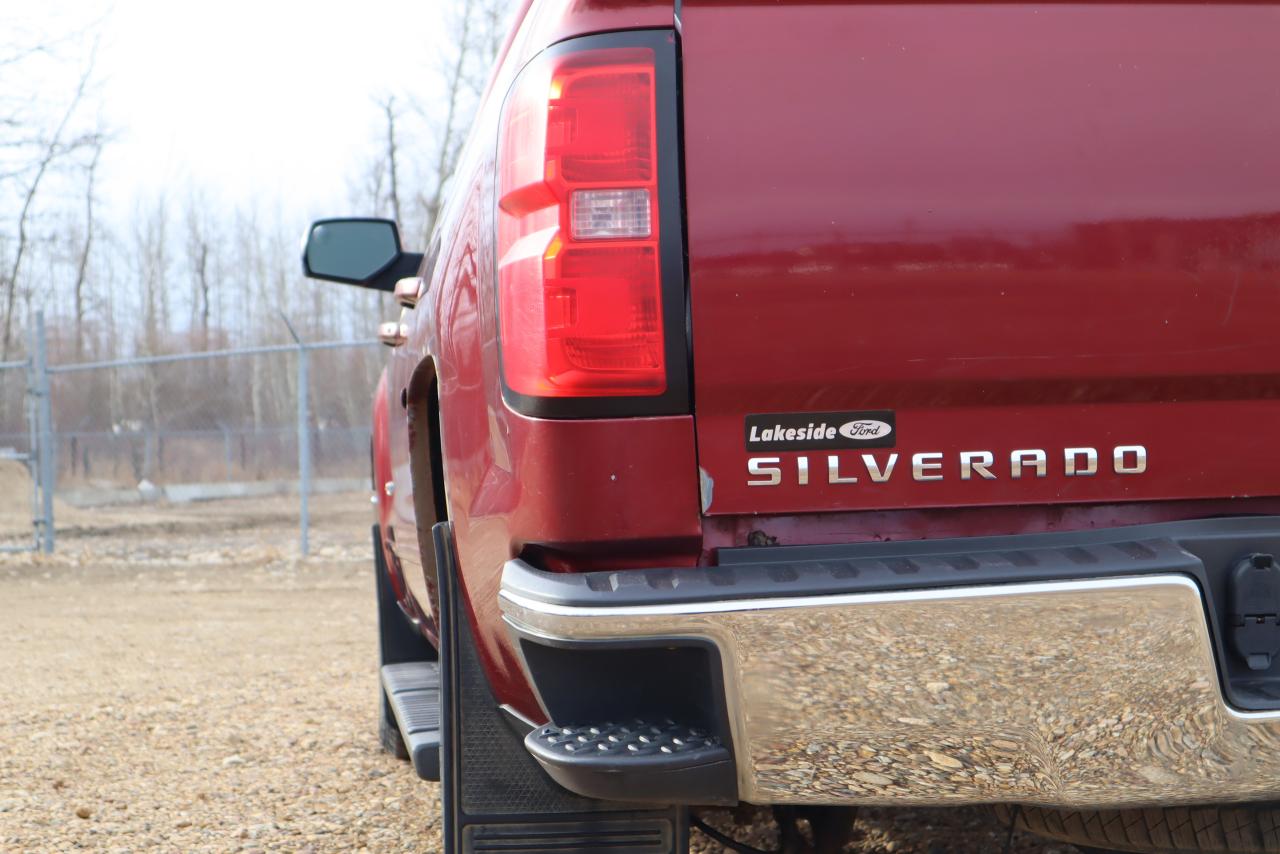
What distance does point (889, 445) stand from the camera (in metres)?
1.90

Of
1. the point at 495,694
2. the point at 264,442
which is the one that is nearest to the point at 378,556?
the point at 495,694

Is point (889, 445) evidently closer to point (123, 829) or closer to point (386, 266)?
point (386, 266)

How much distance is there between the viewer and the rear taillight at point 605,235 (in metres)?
1.85

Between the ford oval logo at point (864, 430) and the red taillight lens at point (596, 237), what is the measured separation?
0.28 metres

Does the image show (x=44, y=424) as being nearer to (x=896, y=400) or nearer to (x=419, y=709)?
(x=419, y=709)

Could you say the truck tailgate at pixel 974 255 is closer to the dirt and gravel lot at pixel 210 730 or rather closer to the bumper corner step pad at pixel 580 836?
the bumper corner step pad at pixel 580 836

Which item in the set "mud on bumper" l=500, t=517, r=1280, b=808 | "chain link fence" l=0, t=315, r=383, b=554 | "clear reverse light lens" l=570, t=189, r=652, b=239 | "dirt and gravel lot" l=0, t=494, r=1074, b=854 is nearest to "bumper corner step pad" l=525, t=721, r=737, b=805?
"mud on bumper" l=500, t=517, r=1280, b=808

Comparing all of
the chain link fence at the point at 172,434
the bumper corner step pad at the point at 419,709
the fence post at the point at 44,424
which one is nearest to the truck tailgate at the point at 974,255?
the bumper corner step pad at the point at 419,709

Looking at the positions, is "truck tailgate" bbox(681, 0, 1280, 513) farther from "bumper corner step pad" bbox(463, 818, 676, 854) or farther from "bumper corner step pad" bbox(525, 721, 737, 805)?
"bumper corner step pad" bbox(463, 818, 676, 854)

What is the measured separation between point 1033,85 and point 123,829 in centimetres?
325

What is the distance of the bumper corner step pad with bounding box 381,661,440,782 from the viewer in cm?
270

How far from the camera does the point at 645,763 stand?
1.78m

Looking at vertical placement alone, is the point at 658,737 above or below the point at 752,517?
below

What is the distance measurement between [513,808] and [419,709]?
1.04 meters
